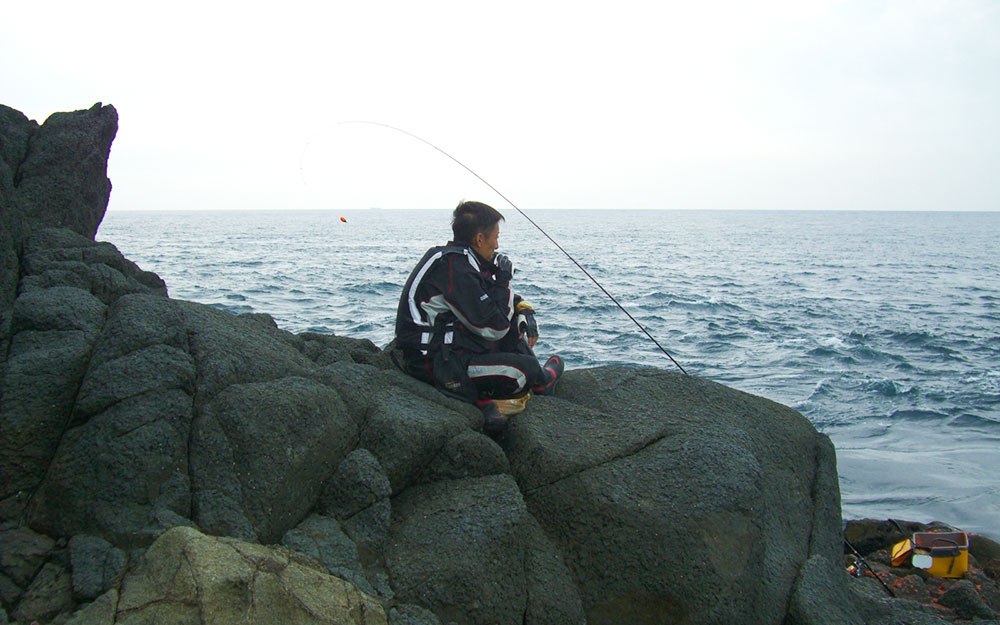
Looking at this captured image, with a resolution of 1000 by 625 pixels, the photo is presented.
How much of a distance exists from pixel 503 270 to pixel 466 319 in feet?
1.39

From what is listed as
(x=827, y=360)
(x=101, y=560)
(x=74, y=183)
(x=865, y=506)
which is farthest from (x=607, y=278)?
(x=101, y=560)

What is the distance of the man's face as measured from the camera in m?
4.55

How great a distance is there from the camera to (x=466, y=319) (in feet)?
14.6

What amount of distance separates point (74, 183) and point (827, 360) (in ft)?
41.5

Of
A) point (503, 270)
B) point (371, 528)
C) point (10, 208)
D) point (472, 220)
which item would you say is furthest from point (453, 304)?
point (10, 208)

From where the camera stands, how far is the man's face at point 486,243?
14.9ft

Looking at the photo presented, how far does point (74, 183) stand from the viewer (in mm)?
5398

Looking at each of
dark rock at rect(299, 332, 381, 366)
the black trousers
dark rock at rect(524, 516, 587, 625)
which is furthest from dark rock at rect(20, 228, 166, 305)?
dark rock at rect(524, 516, 587, 625)

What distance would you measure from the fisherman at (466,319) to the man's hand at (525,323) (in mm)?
268

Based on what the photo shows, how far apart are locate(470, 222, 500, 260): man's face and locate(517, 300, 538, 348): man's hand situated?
47 centimetres

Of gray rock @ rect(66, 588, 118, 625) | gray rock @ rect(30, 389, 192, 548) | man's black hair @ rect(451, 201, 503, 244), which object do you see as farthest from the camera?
man's black hair @ rect(451, 201, 503, 244)

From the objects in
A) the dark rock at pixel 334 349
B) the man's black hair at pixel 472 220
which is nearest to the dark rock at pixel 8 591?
the dark rock at pixel 334 349

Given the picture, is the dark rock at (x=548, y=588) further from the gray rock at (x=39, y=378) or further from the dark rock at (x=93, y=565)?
the gray rock at (x=39, y=378)

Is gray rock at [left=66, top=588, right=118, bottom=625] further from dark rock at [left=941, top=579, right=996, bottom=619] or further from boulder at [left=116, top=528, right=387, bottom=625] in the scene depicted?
dark rock at [left=941, top=579, right=996, bottom=619]
